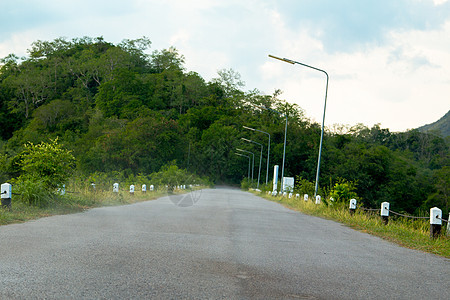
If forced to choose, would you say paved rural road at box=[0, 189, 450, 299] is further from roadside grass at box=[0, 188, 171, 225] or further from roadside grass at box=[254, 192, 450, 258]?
roadside grass at box=[0, 188, 171, 225]

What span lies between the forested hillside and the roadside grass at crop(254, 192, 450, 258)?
125 ft

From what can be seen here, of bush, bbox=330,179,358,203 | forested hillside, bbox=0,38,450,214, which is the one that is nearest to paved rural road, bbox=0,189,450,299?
bush, bbox=330,179,358,203

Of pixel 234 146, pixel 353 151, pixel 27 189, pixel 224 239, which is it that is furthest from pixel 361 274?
pixel 234 146

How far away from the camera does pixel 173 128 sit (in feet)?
242

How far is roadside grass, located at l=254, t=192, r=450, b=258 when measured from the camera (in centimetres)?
986

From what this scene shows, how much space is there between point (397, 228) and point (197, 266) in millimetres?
8961

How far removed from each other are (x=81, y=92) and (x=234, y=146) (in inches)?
1523

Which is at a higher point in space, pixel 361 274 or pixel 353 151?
pixel 353 151

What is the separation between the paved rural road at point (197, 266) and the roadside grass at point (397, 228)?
1087 mm

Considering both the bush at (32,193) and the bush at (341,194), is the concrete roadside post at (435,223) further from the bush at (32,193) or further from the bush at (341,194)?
the bush at (32,193)

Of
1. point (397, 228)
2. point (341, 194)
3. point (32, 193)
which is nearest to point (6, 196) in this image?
point (32, 193)

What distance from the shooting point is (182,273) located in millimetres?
5199

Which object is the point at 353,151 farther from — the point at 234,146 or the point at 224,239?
the point at 224,239

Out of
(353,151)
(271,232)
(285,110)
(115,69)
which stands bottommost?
(271,232)
